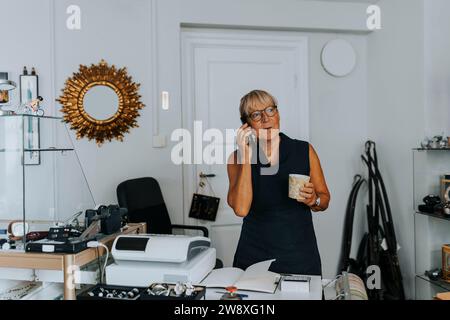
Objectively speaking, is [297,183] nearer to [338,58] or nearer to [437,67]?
[437,67]

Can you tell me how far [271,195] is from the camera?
4.87 ft

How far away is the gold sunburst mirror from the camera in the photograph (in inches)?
99.1

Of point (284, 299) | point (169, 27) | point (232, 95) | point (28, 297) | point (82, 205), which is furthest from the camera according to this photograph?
point (232, 95)

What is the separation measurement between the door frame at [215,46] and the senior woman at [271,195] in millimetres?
1267

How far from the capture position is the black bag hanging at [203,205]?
2756mm

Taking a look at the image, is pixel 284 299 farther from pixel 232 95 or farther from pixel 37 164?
pixel 232 95

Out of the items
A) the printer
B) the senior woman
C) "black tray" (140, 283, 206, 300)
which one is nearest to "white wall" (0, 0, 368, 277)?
the senior woman

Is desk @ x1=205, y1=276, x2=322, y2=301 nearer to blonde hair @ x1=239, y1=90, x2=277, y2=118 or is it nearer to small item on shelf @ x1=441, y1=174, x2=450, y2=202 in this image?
blonde hair @ x1=239, y1=90, x2=277, y2=118

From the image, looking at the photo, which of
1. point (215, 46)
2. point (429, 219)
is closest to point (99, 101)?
point (215, 46)

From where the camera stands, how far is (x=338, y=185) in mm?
2969

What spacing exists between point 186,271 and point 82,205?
0.66 meters

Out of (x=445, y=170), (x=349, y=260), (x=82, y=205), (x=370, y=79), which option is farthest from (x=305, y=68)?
(x=82, y=205)

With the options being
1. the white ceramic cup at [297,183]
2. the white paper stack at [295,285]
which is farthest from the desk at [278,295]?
the white ceramic cup at [297,183]

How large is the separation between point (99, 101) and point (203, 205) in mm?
996
